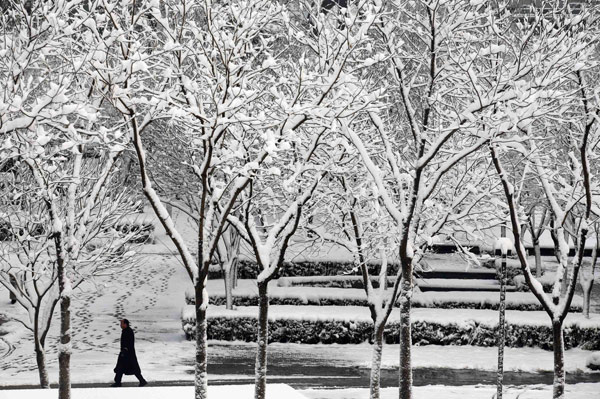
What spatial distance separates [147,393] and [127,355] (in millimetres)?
5200

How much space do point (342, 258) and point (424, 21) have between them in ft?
61.8

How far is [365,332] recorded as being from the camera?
70.6 ft

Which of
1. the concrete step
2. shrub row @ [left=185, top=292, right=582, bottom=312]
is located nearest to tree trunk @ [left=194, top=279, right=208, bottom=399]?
shrub row @ [left=185, top=292, right=582, bottom=312]

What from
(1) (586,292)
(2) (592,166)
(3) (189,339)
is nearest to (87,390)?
(3) (189,339)

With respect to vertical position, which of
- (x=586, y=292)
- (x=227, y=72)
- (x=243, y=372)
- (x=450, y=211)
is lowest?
(x=243, y=372)

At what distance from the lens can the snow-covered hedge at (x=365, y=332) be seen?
21156 millimetres

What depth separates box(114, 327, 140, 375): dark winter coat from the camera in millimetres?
15734

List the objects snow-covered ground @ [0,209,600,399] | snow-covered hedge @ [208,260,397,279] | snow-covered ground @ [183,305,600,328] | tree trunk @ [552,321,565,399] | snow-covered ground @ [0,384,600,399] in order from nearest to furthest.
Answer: snow-covered ground @ [0,384,600,399], tree trunk @ [552,321,565,399], snow-covered ground @ [0,209,600,399], snow-covered ground @ [183,305,600,328], snow-covered hedge @ [208,260,397,279]

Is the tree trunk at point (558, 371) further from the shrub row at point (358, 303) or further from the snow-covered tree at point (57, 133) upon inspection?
the shrub row at point (358, 303)

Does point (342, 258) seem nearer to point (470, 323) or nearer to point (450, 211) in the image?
point (470, 323)

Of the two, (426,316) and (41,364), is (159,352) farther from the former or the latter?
(426,316)

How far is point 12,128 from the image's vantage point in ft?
24.3

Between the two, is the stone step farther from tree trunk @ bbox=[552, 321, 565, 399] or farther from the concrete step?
tree trunk @ bbox=[552, 321, 565, 399]

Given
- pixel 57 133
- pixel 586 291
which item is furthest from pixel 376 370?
pixel 586 291
